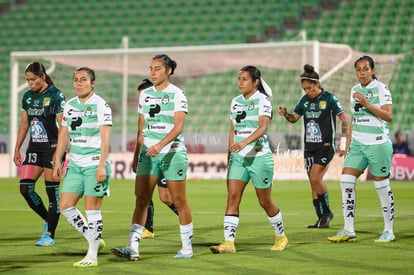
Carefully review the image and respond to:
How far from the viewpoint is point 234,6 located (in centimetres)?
3338

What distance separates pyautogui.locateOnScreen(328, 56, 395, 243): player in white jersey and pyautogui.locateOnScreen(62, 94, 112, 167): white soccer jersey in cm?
316

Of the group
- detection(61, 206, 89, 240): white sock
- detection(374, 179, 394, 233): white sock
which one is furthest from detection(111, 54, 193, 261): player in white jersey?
detection(374, 179, 394, 233): white sock

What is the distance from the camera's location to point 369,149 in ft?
36.9

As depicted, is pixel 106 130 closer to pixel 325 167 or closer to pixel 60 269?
pixel 60 269

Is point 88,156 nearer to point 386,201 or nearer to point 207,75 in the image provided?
point 386,201

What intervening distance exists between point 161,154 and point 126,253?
40.8 inches

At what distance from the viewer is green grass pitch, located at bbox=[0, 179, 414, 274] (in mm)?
8984

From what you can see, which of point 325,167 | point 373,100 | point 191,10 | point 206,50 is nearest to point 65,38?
point 191,10

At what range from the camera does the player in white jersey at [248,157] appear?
33.3ft

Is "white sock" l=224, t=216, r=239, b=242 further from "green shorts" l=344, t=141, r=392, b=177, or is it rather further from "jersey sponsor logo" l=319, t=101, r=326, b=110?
"jersey sponsor logo" l=319, t=101, r=326, b=110

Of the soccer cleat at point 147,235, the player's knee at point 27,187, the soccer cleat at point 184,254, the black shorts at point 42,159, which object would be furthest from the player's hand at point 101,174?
the soccer cleat at point 147,235

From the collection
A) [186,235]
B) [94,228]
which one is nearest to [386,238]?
[186,235]

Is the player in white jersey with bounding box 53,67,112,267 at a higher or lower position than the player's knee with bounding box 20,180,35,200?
higher

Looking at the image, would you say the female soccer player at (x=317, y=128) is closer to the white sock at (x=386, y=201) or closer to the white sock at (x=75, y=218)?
the white sock at (x=386, y=201)
